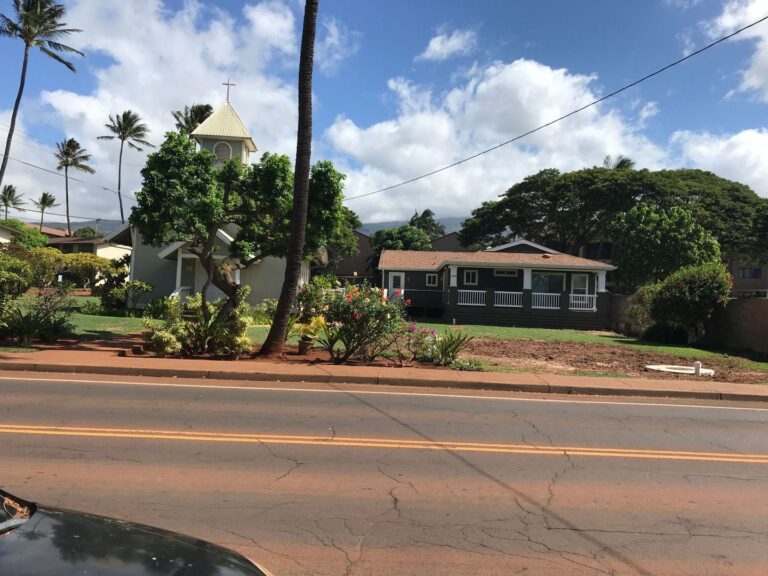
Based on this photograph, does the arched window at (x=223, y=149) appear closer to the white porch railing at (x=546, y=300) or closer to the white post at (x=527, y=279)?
the white post at (x=527, y=279)

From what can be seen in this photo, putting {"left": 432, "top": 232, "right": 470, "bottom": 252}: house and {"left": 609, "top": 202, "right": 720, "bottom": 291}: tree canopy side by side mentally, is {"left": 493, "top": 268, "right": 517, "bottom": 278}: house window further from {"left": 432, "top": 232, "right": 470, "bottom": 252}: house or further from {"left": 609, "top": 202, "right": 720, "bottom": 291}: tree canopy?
{"left": 432, "top": 232, "right": 470, "bottom": 252}: house

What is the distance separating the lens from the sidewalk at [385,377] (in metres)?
11.2

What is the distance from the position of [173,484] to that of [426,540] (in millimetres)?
2309

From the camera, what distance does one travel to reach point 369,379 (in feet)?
37.2

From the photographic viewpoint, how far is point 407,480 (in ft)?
17.6

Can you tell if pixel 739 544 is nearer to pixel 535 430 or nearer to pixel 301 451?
pixel 535 430

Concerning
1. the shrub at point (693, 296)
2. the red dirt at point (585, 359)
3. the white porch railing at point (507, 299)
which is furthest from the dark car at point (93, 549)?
the white porch railing at point (507, 299)

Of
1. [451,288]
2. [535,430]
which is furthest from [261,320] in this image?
[535,430]

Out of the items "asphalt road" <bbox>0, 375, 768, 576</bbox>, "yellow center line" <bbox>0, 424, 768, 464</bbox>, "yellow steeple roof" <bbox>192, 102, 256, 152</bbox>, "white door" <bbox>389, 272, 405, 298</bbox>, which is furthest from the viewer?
"white door" <bbox>389, 272, 405, 298</bbox>

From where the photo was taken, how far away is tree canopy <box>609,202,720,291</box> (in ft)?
114

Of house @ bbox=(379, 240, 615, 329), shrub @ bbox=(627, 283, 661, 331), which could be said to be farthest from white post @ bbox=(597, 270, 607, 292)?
shrub @ bbox=(627, 283, 661, 331)

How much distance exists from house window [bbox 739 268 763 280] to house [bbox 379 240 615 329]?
34.8 m

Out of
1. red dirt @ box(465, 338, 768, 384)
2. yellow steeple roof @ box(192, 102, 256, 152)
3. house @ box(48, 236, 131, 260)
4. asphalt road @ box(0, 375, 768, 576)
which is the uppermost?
yellow steeple roof @ box(192, 102, 256, 152)

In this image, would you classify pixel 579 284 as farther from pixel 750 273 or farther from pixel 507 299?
pixel 750 273
